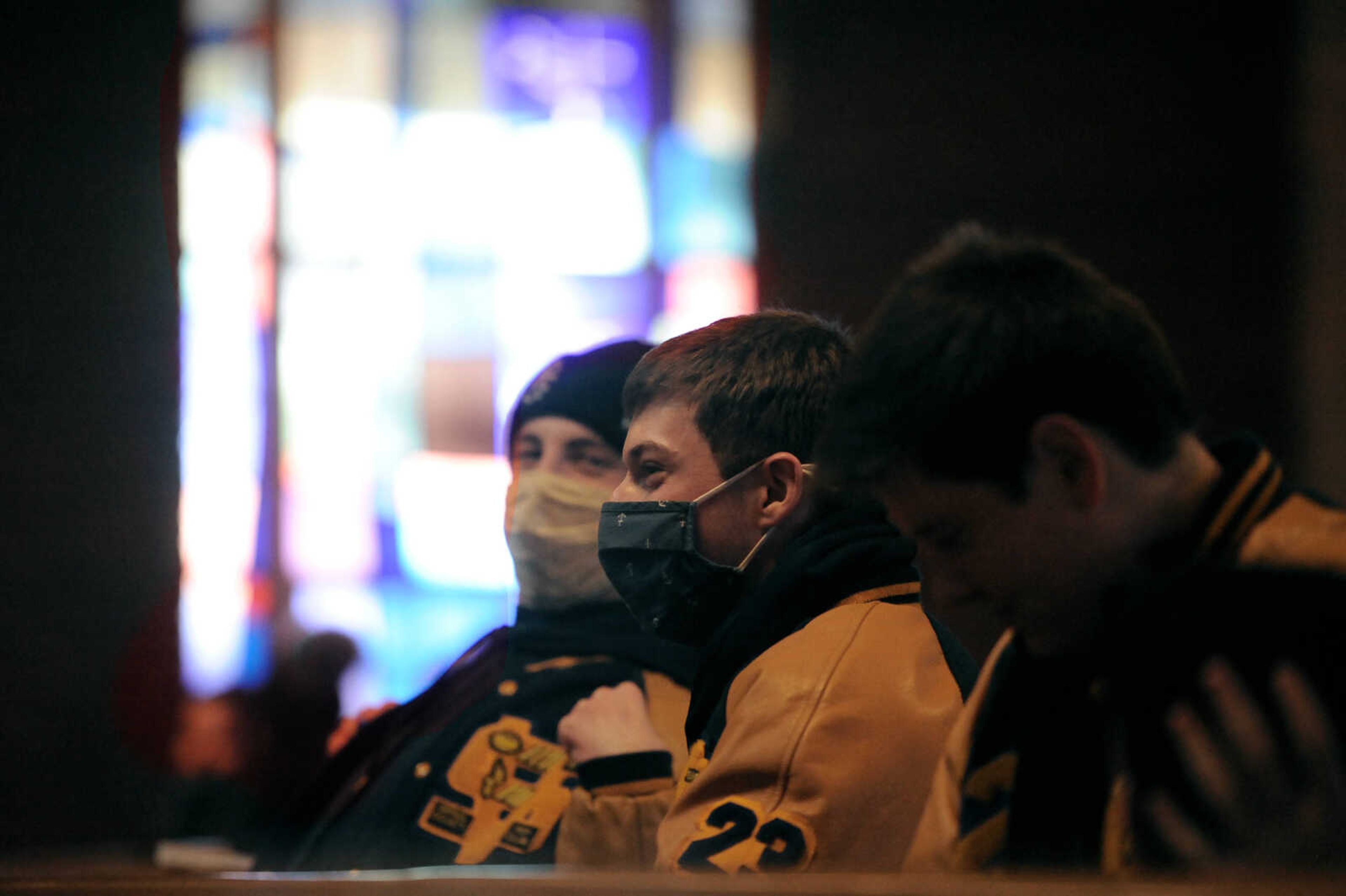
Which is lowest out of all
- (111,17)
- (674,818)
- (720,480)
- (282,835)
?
(282,835)

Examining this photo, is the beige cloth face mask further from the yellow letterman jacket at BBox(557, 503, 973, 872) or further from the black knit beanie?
the yellow letterman jacket at BBox(557, 503, 973, 872)

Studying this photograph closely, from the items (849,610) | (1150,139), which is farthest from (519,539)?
(1150,139)

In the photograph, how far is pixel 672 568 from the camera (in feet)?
5.57

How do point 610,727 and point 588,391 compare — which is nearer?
point 610,727

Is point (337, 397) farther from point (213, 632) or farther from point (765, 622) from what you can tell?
point (765, 622)

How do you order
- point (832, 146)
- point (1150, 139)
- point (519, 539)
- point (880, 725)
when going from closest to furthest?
point (880, 725), point (519, 539), point (1150, 139), point (832, 146)

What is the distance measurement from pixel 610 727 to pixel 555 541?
356 millimetres

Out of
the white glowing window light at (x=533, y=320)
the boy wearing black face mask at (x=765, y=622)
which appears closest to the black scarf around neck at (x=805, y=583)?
the boy wearing black face mask at (x=765, y=622)

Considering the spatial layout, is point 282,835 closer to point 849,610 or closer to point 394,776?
point 394,776

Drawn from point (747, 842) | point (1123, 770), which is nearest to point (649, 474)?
point (747, 842)

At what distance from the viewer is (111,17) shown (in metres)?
7.93

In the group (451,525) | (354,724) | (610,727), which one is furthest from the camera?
(451,525)

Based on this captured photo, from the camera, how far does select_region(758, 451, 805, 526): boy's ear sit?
1.68 metres

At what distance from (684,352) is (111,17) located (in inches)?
289
